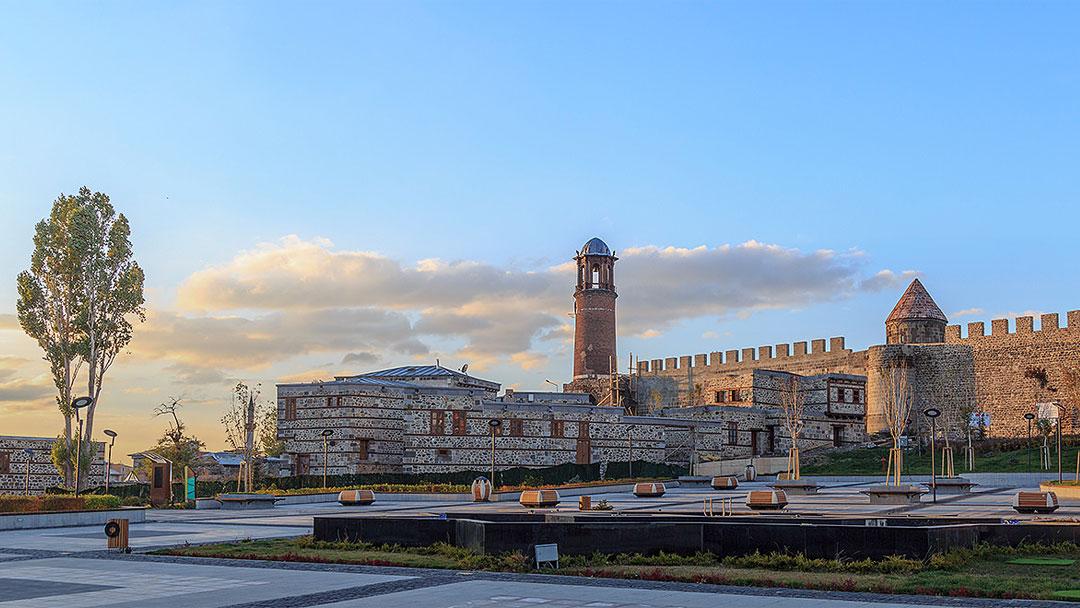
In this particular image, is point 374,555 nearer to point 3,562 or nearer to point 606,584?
point 606,584

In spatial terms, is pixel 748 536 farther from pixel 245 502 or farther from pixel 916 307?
pixel 916 307

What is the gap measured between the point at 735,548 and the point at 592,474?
33.4m

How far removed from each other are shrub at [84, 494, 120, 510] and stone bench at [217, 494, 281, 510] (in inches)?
170

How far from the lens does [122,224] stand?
40500 mm

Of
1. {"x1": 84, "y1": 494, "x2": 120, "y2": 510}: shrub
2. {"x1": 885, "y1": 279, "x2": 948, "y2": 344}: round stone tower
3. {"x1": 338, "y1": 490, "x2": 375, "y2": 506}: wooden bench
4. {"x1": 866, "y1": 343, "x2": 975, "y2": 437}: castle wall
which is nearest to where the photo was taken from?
{"x1": 84, "y1": 494, "x2": 120, "y2": 510}: shrub

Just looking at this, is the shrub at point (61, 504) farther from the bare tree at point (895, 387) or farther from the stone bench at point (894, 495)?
the bare tree at point (895, 387)

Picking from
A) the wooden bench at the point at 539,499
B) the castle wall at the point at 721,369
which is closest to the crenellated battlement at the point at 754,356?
the castle wall at the point at 721,369

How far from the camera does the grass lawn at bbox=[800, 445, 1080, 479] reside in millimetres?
44625

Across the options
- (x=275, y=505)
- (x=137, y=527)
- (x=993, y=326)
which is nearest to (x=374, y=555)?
(x=137, y=527)

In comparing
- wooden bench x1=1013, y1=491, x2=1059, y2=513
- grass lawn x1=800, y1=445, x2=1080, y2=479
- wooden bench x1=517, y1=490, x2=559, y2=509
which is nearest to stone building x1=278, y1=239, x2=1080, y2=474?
grass lawn x1=800, y1=445, x2=1080, y2=479

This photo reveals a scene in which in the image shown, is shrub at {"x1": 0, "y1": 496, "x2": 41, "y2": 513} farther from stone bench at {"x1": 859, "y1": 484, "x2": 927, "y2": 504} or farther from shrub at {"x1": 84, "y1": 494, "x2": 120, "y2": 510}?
stone bench at {"x1": 859, "y1": 484, "x2": 927, "y2": 504}

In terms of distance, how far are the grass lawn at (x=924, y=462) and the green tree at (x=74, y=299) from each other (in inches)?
1173

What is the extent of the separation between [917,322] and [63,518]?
47.3 m

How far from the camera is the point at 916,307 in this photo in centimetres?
6191
